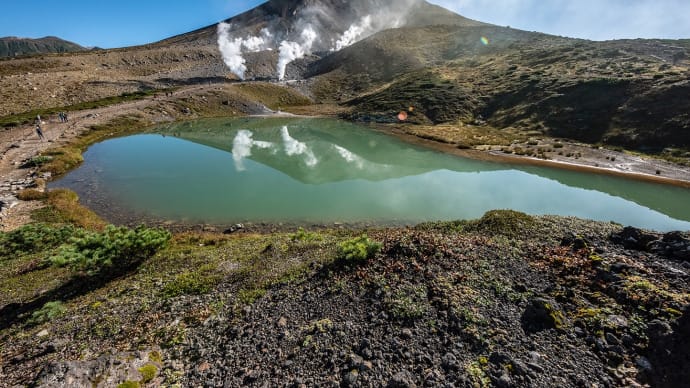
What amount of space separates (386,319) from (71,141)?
60632mm

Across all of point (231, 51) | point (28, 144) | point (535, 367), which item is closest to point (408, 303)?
point (535, 367)

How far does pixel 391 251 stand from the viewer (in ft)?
39.1

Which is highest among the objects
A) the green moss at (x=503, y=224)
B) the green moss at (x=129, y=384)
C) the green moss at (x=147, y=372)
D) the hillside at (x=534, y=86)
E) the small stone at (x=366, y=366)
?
the hillside at (x=534, y=86)

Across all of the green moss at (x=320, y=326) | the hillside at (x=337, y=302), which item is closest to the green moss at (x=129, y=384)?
the hillside at (x=337, y=302)

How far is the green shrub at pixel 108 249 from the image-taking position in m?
12.6

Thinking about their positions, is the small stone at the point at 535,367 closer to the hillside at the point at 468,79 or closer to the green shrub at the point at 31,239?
the green shrub at the point at 31,239

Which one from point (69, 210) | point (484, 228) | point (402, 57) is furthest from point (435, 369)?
point (402, 57)

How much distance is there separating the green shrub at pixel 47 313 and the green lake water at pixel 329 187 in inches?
547

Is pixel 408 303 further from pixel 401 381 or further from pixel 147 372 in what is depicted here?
pixel 147 372

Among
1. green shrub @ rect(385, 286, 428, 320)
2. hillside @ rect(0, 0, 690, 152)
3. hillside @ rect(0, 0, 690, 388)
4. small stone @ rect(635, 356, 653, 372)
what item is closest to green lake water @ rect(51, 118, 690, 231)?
hillside @ rect(0, 0, 690, 388)

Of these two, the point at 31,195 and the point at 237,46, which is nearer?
the point at 31,195

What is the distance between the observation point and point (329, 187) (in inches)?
1307

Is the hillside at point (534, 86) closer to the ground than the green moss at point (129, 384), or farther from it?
farther from it

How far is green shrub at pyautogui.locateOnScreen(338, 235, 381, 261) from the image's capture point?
38.0 ft
